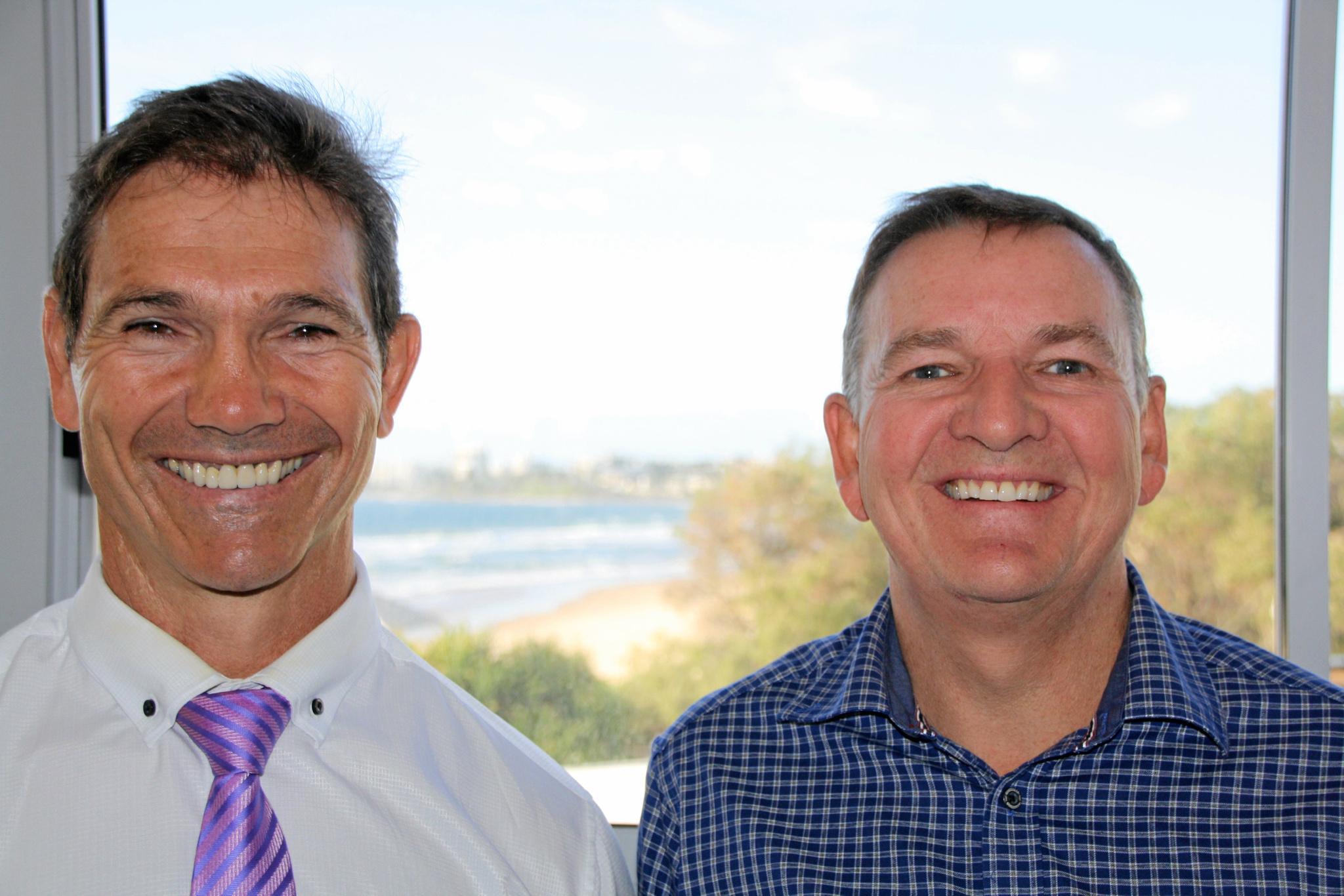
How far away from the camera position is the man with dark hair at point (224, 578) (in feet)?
4.43

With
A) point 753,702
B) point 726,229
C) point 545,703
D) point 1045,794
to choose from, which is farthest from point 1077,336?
point 726,229

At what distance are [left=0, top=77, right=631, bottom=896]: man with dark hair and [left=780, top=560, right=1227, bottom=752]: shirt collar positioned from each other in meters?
0.46

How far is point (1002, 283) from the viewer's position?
62.4 inches

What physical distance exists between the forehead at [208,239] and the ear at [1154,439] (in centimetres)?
130

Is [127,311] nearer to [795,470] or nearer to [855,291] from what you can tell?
[855,291]

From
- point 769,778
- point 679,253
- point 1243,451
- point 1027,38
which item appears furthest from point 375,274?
point 679,253

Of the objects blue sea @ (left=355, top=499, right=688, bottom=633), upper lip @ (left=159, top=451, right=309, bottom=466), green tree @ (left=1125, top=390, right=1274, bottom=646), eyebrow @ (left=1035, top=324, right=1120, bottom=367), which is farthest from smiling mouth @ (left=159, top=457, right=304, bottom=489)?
blue sea @ (left=355, top=499, right=688, bottom=633)

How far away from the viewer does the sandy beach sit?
17344 mm

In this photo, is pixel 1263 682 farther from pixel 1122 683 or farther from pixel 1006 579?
pixel 1006 579

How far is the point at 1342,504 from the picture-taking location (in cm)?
253

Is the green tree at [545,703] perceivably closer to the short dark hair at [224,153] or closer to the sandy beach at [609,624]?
the short dark hair at [224,153]

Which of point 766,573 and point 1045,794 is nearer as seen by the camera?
point 1045,794

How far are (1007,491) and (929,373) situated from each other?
23 cm

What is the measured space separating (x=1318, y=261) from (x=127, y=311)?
245 cm
